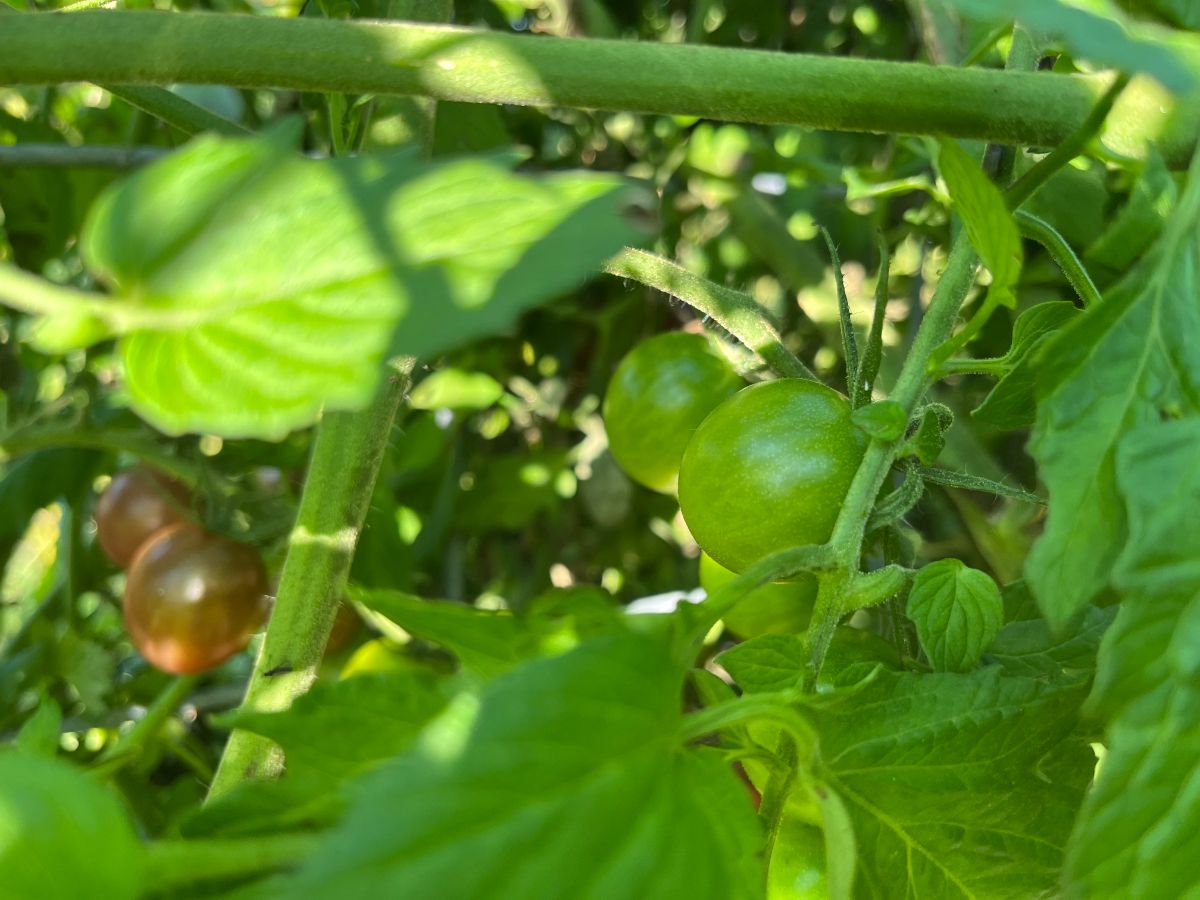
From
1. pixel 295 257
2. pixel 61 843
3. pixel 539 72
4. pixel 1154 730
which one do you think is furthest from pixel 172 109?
pixel 1154 730

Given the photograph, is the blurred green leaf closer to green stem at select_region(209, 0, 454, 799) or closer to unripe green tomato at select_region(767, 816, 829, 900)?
green stem at select_region(209, 0, 454, 799)

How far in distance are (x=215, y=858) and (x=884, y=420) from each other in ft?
1.10

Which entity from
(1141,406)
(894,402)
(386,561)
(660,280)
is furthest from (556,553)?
(1141,406)

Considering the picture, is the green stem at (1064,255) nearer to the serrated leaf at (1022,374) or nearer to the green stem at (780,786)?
the serrated leaf at (1022,374)

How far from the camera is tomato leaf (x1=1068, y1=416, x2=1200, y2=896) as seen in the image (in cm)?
37

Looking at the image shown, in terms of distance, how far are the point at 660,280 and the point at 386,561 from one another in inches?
18.4

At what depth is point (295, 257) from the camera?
33 cm

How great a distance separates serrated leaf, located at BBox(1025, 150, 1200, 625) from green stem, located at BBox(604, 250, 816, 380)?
237 millimetres

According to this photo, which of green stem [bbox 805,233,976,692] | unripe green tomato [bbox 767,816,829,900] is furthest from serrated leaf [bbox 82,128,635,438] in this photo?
unripe green tomato [bbox 767,816,829,900]

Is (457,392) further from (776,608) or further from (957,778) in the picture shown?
(957,778)

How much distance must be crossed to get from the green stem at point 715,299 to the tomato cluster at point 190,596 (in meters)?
0.51

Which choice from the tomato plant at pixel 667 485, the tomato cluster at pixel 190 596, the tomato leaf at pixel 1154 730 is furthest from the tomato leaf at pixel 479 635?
the tomato cluster at pixel 190 596

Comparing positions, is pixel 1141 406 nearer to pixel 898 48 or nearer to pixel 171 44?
pixel 171 44

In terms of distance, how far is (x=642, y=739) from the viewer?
1.09 ft
